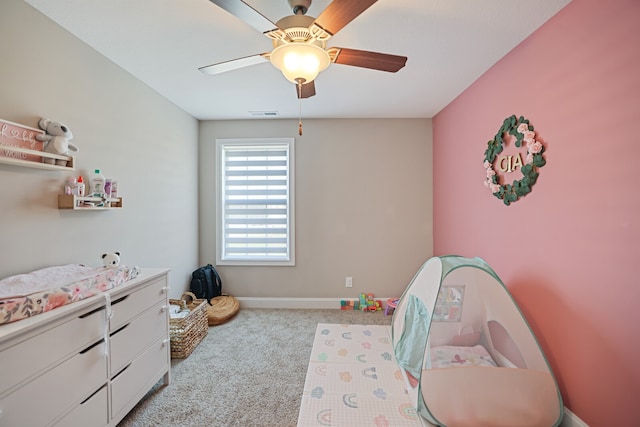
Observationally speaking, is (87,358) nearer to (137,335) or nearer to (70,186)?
(137,335)

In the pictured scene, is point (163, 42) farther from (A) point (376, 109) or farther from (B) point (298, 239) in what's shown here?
(B) point (298, 239)

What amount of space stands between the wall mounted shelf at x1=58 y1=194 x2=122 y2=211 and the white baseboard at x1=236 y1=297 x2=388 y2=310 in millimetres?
1977

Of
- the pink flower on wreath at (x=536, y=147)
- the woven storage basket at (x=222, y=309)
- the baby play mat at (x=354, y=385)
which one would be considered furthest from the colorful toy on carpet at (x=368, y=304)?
the pink flower on wreath at (x=536, y=147)

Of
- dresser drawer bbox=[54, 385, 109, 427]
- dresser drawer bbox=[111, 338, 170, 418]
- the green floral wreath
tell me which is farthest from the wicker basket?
the green floral wreath

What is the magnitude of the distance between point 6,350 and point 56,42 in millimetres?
1750

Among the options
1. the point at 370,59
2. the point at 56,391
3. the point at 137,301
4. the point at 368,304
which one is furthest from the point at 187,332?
the point at 370,59

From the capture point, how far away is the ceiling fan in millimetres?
1125

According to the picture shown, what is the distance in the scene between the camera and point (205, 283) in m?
3.19

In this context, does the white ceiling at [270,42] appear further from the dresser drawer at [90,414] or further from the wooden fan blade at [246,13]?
the dresser drawer at [90,414]

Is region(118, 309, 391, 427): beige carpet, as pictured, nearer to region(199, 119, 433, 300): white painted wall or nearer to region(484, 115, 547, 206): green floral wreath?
region(199, 119, 433, 300): white painted wall

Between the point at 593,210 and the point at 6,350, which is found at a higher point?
the point at 593,210

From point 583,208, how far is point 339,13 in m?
1.60

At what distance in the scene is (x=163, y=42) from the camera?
180 centimetres

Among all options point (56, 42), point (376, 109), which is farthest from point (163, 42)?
point (376, 109)
